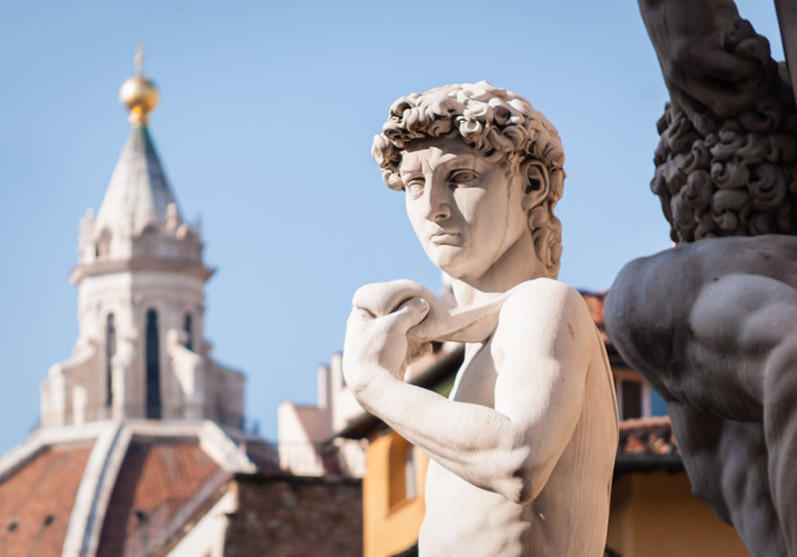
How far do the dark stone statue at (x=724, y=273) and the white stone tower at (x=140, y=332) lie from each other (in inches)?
3300

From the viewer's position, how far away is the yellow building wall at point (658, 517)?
17.8m

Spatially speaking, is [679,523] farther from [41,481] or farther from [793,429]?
[41,481]

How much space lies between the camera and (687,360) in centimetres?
309

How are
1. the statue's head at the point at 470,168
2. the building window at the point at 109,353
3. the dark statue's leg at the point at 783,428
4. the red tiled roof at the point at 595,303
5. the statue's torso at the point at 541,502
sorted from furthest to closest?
the building window at the point at 109,353 → the red tiled roof at the point at 595,303 → the statue's head at the point at 470,168 → the statue's torso at the point at 541,502 → the dark statue's leg at the point at 783,428

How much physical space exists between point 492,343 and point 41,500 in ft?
268

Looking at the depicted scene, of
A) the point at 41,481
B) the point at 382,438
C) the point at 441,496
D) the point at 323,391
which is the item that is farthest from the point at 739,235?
the point at 41,481

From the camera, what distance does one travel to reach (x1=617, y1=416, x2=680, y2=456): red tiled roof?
1818 cm

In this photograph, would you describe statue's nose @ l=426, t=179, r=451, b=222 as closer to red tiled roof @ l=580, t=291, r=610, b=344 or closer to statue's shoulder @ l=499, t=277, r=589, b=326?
statue's shoulder @ l=499, t=277, r=589, b=326

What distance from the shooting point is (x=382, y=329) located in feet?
10.2

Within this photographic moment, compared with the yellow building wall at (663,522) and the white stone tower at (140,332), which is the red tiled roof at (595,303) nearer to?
the yellow building wall at (663,522)

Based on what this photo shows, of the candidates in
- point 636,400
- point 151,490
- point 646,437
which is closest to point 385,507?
point 636,400

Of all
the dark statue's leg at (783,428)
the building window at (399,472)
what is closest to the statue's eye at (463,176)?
the dark statue's leg at (783,428)

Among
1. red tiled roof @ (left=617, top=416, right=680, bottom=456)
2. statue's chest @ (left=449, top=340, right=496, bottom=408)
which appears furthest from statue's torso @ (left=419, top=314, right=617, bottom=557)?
red tiled roof @ (left=617, top=416, right=680, bottom=456)

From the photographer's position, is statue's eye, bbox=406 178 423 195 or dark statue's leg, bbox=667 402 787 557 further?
statue's eye, bbox=406 178 423 195
